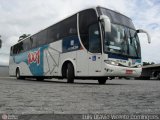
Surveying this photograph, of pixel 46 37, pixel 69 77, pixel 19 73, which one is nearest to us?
pixel 69 77

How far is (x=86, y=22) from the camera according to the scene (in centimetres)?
1359

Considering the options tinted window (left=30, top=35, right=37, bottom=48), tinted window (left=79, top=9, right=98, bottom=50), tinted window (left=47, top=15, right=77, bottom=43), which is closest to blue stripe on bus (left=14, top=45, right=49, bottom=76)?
tinted window (left=30, top=35, right=37, bottom=48)

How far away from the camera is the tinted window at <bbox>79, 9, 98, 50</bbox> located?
13.2m

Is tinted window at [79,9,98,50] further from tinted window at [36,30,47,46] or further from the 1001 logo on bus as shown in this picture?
the 1001 logo on bus

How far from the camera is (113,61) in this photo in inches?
505

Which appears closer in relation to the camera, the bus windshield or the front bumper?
the front bumper

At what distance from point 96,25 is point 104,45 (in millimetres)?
964

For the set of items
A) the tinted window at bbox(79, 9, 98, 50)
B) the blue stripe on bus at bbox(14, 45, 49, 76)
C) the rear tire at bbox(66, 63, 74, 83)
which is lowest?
the rear tire at bbox(66, 63, 74, 83)

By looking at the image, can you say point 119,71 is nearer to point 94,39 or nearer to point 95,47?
point 95,47

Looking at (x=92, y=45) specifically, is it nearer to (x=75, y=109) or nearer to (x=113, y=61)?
(x=113, y=61)

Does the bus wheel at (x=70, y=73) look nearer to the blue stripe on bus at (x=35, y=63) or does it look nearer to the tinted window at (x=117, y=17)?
the tinted window at (x=117, y=17)

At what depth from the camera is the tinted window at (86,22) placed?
522 inches

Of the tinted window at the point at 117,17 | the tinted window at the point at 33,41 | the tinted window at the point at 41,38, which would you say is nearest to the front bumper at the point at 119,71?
the tinted window at the point at 117,17

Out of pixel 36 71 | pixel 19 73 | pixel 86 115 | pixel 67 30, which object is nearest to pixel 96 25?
pixel 67 30
